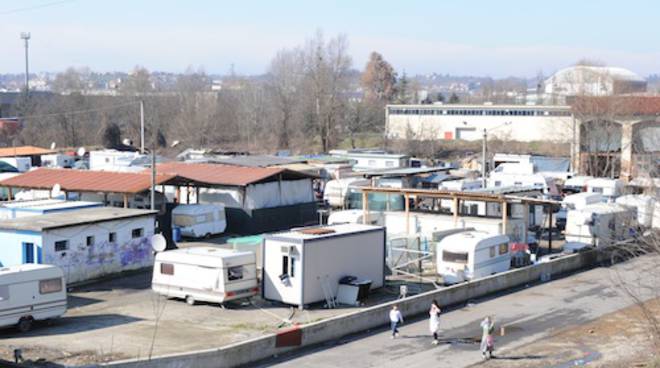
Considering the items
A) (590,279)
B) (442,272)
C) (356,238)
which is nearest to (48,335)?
(356,238)

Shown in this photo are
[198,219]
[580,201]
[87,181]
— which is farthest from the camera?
[580,201]

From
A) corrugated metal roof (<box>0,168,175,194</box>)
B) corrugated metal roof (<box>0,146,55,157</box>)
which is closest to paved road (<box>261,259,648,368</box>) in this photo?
corrugated metal roof (<box>0,168,175,194</box>)

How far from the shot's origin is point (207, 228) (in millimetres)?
37469

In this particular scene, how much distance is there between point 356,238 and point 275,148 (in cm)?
6435

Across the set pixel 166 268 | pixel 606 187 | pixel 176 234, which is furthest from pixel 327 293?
pixel 606 187

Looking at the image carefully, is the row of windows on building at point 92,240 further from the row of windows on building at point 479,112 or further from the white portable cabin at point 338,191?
the row of windows on building at point 479,112

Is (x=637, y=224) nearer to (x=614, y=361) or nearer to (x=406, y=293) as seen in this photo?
(x=406, y=293)

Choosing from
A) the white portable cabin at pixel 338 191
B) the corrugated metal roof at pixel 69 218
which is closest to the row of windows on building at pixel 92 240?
the corrugated metal roof at pixel 69 218

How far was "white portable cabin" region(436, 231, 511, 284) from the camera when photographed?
29031 millimetres

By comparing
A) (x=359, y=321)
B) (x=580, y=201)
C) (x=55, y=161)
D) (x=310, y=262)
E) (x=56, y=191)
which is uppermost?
(x=56, y=191)

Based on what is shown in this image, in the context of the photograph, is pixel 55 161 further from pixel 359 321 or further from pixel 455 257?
pixel 359 321

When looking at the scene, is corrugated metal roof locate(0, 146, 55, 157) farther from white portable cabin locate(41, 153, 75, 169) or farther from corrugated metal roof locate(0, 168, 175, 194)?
corrugated metal roof locate(0, 168, 175, 194)

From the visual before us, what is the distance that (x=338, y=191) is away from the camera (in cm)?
4694

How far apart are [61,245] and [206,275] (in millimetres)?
5545
